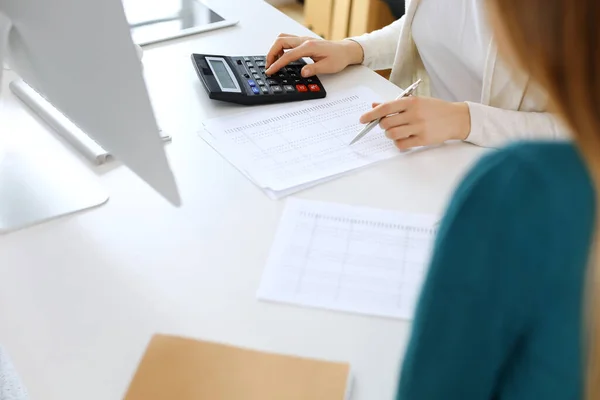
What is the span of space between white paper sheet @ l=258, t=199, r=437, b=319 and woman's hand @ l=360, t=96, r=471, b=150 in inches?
6.7

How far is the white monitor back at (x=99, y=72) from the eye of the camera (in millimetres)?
636

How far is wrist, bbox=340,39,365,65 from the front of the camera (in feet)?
4.11

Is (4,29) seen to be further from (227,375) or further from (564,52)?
(564,52)

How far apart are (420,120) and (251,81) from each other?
11.7 inches

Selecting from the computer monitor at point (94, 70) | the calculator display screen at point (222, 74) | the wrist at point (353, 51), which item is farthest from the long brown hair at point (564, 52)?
the wrist at point (353, 51)

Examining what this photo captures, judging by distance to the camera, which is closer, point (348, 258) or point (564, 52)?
point (564, 52)

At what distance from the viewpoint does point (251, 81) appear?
3.76 feet

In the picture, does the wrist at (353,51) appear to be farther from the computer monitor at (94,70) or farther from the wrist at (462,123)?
the computer monitor at (94,70)

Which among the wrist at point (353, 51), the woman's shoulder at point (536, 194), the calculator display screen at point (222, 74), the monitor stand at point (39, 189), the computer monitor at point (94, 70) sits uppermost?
the woman's shoulder at point (536, 194)

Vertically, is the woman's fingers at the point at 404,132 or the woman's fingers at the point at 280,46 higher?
the woman's fingers at the point at 280,46

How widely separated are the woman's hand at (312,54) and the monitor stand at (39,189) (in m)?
0.39

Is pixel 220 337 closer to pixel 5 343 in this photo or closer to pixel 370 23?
pixel 5 343

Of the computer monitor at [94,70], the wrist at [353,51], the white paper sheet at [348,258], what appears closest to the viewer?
the computer monitor at [94,70]

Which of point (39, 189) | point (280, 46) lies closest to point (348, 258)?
point (39, 189)
